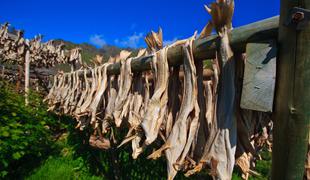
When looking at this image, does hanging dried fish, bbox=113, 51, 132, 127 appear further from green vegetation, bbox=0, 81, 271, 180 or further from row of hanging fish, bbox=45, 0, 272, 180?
green vegetation, bbox=0, 81, 271, 180

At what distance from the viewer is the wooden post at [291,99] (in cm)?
108

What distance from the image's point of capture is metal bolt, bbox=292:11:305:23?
1.06 metres

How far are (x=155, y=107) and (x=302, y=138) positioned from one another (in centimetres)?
92

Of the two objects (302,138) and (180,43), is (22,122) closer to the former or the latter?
(180,43)

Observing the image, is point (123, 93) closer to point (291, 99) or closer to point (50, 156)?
point (291, 99)

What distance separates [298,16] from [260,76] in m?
0.29

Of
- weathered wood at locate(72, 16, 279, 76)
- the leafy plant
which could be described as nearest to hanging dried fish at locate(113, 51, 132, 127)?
weathered wood at locate(72, 16, 279, 76)

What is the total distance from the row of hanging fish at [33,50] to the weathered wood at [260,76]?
20.8ft

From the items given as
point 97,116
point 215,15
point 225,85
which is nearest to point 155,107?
point 225,85

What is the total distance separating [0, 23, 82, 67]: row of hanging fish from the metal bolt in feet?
21.5

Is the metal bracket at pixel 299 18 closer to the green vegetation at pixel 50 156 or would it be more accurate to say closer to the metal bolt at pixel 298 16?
the metal bolt at pixel 298 16

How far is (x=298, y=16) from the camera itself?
1063 millimetres

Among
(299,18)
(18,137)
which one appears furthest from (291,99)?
(18,137)

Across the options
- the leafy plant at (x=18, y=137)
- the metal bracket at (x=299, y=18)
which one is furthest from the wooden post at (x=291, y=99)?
the leafy plant at (x=18, y=137)
